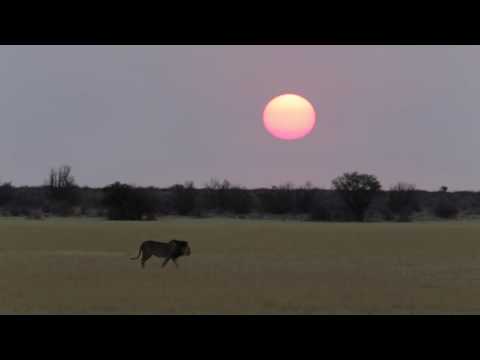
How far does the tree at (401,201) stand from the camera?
8406cm

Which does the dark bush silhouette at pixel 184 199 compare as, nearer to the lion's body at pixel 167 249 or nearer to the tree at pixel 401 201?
the tree at pixel 401 201

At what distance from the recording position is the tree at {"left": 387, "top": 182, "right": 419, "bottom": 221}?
84.1m

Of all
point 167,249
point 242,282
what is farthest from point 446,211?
point 242,282

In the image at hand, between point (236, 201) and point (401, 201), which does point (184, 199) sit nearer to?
point (236, 201)

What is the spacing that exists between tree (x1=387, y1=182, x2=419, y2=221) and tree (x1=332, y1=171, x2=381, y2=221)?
1.83 meters

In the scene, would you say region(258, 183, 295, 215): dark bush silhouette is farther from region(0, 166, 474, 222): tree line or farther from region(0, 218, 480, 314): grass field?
region(0, 218, 480, 314): grass field

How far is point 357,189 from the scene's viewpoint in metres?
84.2

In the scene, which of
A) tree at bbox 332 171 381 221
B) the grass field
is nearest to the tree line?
tree at bbox 332 171 381 221
